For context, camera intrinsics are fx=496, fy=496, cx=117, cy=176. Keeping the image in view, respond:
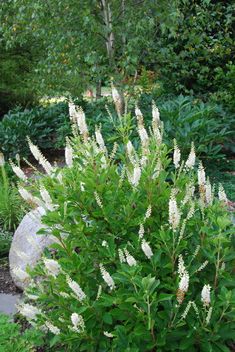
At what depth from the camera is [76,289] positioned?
2344 mm

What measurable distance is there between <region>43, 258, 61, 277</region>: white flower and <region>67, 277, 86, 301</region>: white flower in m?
0.12

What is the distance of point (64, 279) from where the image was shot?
2621 mm

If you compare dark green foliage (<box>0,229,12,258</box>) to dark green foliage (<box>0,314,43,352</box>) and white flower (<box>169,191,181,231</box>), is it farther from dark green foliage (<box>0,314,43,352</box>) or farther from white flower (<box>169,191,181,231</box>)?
white flower (<box>169,191,181,231</box>)


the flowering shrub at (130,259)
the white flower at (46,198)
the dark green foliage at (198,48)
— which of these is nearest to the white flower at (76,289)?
the flowering shrub at (130,259)

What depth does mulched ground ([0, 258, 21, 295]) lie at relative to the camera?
4.43 m

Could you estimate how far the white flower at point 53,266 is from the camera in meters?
2.44

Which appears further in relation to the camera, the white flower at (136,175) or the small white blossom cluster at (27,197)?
the small white blossom cluster at (27,197)

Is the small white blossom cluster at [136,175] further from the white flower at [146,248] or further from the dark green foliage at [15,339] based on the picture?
the dark green foliage at [15,339]

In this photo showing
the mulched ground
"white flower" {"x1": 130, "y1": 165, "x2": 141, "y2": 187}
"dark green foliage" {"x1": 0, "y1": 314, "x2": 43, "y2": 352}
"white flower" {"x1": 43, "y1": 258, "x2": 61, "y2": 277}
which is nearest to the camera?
"white flower" {"x1": 43, "y1": 258, "x2": 61, "y2": 277}

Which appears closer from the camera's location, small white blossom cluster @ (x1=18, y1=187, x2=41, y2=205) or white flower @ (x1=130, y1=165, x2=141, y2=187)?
white flower @ (x1=130, y1=165, x2=141, y2=187)

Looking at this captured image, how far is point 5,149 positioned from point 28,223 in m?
4.00

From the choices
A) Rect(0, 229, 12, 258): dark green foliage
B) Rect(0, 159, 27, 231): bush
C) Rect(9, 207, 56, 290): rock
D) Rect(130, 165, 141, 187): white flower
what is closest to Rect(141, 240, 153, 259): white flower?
Rect(130, 165, 141, 187): white flower

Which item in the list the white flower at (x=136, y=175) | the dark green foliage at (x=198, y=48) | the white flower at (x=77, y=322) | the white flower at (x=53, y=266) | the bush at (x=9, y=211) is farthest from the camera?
the dark green foliage at (x=198, y=48)

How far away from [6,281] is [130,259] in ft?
8.59
